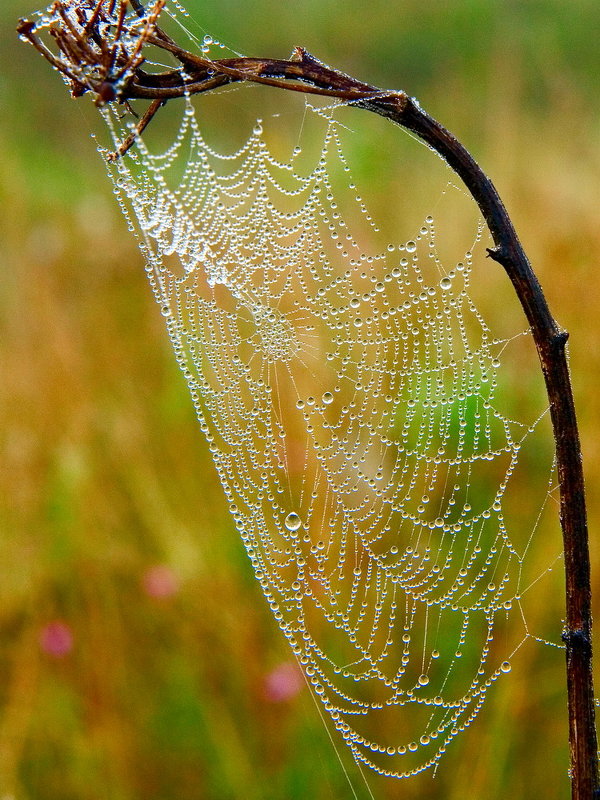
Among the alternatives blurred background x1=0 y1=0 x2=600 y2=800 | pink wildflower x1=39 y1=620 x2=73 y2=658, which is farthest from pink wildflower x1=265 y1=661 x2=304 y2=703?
pink wildflower x1=39 y1=620 x2=73 y2=658

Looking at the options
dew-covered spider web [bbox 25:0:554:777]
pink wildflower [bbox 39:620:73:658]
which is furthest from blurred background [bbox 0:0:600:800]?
dew-covered spider web [bbox 25:0:554:777]

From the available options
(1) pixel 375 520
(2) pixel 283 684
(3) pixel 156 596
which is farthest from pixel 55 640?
(1) pixel 375 520

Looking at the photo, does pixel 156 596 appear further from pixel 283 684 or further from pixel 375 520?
pixel 375 520

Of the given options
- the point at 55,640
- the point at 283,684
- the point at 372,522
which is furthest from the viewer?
the point at 372,522

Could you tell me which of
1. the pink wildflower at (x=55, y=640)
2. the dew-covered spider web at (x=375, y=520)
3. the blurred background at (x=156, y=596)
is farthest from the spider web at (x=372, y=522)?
the pink wildflower at (x=55, y=640)

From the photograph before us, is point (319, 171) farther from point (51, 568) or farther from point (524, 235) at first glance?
point (524, 235)

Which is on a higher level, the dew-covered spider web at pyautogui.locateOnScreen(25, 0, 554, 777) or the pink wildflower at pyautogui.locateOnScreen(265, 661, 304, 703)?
the dew-covered spider web at pyautogui.locateOnScreen(25, 0, 554, 777)

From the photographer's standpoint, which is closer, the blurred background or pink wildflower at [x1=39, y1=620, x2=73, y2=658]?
the blurred background

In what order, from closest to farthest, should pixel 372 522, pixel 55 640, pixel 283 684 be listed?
pixel 283 684 → pixel 55 640 → pixel 372 522

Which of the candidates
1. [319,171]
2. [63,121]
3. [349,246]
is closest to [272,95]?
[63,121]

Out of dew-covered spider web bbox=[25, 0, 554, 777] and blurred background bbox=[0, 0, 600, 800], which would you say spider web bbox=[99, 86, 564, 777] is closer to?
dew-covered spider web bbox=[25, 0, 554, 777]

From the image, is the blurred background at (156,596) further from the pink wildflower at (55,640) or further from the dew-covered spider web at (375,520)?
the dew-covered spider web at (375,520)
